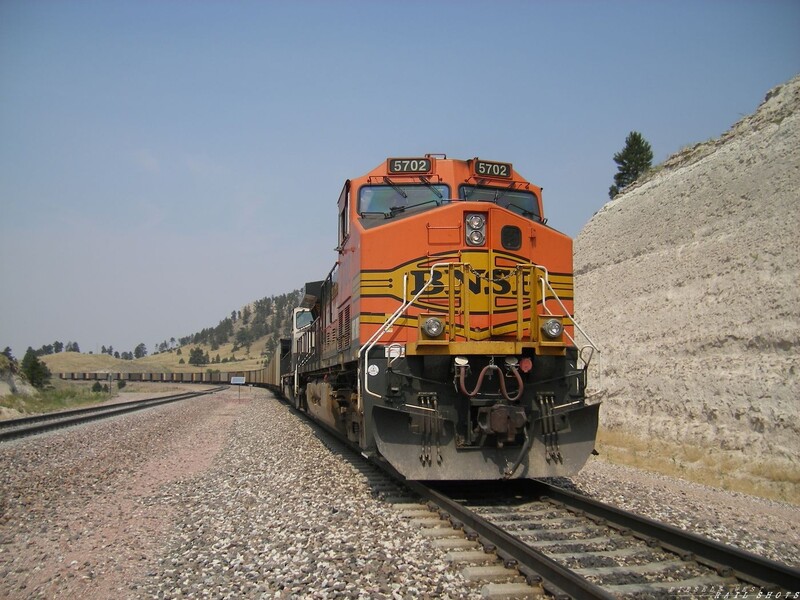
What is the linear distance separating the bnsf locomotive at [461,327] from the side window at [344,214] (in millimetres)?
227

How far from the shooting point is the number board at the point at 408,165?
27.3 feet

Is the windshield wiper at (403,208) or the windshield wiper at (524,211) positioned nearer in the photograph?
the windshield wiper at (403,208)

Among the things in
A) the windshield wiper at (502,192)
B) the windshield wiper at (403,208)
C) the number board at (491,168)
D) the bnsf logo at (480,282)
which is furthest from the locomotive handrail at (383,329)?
the number board at (491,168)

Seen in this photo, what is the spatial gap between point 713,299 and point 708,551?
11.1 metres

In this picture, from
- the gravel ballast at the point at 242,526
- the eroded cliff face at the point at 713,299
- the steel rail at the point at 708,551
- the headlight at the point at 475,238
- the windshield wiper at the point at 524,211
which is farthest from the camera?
the eroded cliff face at the point at 713,299

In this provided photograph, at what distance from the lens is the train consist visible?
6.75 meters

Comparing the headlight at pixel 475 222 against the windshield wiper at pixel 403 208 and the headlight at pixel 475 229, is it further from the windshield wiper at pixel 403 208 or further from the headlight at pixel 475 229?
the windshield wiper at pixel 403 208

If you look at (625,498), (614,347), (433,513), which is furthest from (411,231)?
(614,347)

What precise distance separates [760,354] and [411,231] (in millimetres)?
8719

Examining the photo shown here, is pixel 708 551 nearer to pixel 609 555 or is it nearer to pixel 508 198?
pixel 609 555

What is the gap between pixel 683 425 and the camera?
532 inches

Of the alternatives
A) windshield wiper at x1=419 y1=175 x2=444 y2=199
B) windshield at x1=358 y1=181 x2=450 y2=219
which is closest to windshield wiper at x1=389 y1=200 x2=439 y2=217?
windshield at x1=358 y1=181 x2=450 y2=219

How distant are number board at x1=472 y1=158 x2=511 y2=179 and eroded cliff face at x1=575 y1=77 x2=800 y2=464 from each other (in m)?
3.56

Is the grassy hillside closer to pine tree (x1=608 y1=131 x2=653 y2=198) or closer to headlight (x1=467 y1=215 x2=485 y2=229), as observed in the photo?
pine tree (x1=608 y1=131 x2=653 y2=198)
